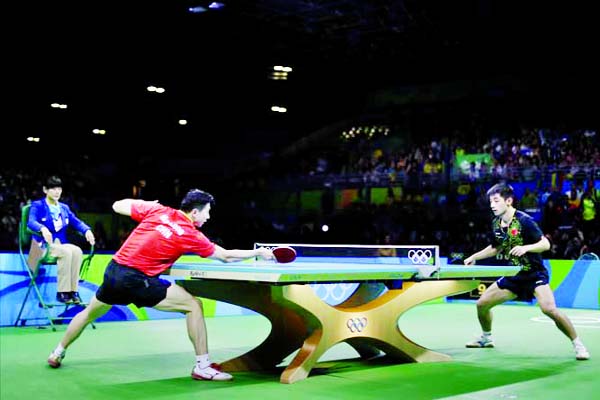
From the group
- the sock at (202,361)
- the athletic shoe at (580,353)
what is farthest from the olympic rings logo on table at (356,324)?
the athletic shoe at (580,353)

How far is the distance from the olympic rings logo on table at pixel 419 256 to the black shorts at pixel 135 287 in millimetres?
2093

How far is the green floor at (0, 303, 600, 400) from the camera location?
18.7ft

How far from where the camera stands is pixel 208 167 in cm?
2780

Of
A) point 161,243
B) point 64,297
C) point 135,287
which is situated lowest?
point 64,297

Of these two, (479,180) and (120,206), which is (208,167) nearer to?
(479,180)

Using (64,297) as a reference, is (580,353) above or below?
below

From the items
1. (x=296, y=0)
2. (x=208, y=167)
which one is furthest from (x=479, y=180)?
(x=208, y=167)

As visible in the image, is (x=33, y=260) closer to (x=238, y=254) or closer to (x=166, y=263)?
(x=166, y=263)

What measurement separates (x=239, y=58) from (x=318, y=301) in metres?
14.6

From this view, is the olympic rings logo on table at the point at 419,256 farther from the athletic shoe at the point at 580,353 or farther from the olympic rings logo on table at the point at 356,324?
the athletic shoe at the point at 580,353

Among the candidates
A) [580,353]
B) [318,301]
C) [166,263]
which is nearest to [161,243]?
[166,263]

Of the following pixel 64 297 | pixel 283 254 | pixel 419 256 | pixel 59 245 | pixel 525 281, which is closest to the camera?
pixel 283 254

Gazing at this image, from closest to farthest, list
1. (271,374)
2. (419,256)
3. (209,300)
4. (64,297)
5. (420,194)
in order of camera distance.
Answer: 1. (271,374)
2. (419,256)
3. (64,297)
4. (209,300)
5. (420,194)

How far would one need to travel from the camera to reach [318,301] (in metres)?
6.27
